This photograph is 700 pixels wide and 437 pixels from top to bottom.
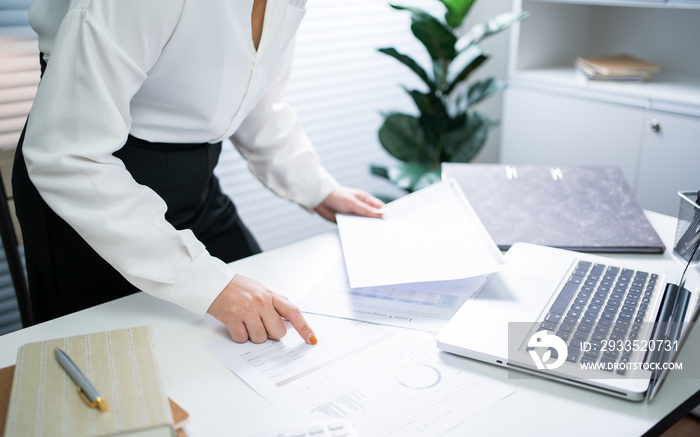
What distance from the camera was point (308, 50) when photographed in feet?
7.88

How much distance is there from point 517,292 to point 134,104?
0.68m

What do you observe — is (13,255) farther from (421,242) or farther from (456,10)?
(456,10)

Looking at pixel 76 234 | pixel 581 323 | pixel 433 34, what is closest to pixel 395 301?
pixel 581 323

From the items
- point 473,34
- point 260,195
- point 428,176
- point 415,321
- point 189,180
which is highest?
point 473,34

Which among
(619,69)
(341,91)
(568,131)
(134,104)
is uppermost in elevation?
(134,104)

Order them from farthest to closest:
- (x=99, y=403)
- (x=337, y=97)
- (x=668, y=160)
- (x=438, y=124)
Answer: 1. (x=337, y=97)
2. (x=438, y=124)
3. (x=668, y=160)
4. (x=99, y=403)

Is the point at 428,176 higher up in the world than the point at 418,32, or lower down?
lower down

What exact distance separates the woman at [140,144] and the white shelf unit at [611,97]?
130cm

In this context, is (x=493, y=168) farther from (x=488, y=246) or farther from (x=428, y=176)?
(x=428, y=176)

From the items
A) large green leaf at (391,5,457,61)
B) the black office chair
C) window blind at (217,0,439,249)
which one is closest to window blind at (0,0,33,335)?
the black office chair

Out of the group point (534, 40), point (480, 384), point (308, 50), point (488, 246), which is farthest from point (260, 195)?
point (480, 384)

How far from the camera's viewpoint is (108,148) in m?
0.87

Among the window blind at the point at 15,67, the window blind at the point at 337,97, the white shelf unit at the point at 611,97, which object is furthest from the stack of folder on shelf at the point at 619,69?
the window blind at the point at 15,67

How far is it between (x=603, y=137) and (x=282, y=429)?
6.24ft
